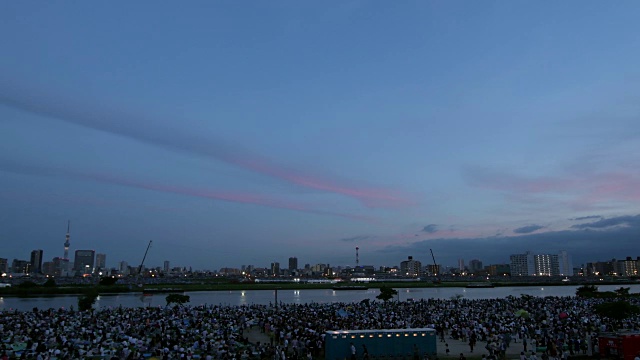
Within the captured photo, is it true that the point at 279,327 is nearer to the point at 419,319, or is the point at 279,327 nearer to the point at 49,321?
the point at 419,319

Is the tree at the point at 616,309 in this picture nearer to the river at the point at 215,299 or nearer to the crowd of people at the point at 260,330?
the crowd of people at the point at 260,330

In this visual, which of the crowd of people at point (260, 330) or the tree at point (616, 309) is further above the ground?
the tree at point (616, 309)

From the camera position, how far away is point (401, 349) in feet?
76.5

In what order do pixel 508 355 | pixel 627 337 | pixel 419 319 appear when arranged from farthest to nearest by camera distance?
pixel 419 319
pixel 508 355
pixel 627 337

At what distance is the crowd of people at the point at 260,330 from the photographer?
78.4 ft

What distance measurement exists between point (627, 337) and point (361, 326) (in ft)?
55.8

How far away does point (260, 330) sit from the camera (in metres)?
37.2

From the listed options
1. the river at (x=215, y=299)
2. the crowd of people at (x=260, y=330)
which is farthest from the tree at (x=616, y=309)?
the river at (x=215, y=299)

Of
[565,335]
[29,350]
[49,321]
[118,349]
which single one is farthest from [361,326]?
[49,321]

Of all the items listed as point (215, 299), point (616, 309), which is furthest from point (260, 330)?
point (215, 299)

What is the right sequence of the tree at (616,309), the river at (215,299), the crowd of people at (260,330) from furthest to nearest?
the river at (215,299)
the tree at (616,309)
the crowd of people at (260,330)

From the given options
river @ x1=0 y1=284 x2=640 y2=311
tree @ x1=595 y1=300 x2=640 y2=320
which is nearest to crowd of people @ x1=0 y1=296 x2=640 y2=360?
tree @ x1=595 y1=300 x2=640 y2=320

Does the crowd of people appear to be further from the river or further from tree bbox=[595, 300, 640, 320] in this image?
the river

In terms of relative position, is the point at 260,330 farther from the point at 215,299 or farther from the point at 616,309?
the point at 215,299
